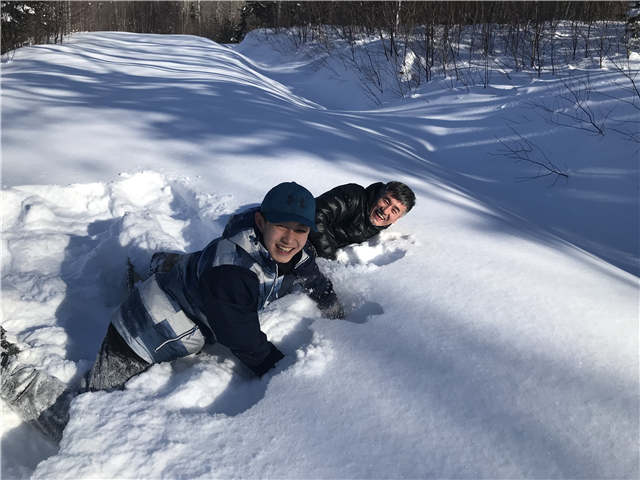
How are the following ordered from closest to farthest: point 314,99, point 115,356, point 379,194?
point 115,356
point 379,194
point 314,99

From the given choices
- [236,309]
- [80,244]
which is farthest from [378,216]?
[80,244]

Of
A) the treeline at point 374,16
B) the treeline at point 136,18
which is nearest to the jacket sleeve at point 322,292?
the treeline at point 374,16

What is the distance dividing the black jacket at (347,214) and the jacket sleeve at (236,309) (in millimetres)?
860

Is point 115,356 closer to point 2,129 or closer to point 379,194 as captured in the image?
point 379,194

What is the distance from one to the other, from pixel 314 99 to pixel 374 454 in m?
9.77

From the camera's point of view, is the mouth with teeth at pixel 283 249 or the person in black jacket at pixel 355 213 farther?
the person in black jacket at pixel 355 213

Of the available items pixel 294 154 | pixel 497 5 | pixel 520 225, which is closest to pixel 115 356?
pixel 294 154

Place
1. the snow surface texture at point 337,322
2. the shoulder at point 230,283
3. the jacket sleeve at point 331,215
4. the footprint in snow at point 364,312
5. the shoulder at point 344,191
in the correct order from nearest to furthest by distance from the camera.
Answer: the snow surface texture at point 337,322 < the shoulder at point 230,283 < the footprint in snow at point 364,312 < the jacket sleeve at point 331,215 < the shoulder at point 344,191

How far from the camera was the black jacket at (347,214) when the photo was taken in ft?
7.73

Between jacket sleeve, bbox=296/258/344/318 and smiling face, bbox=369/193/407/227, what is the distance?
58 centimetres

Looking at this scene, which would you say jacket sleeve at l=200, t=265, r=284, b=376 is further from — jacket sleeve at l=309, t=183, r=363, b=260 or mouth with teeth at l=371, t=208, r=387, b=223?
mouth with teeth at l=371, t=208, r=387, b=223

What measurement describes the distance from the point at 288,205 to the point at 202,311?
50cm

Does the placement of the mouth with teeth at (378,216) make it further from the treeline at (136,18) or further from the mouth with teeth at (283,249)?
the treeline at (136,18)

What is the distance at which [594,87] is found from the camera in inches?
219
